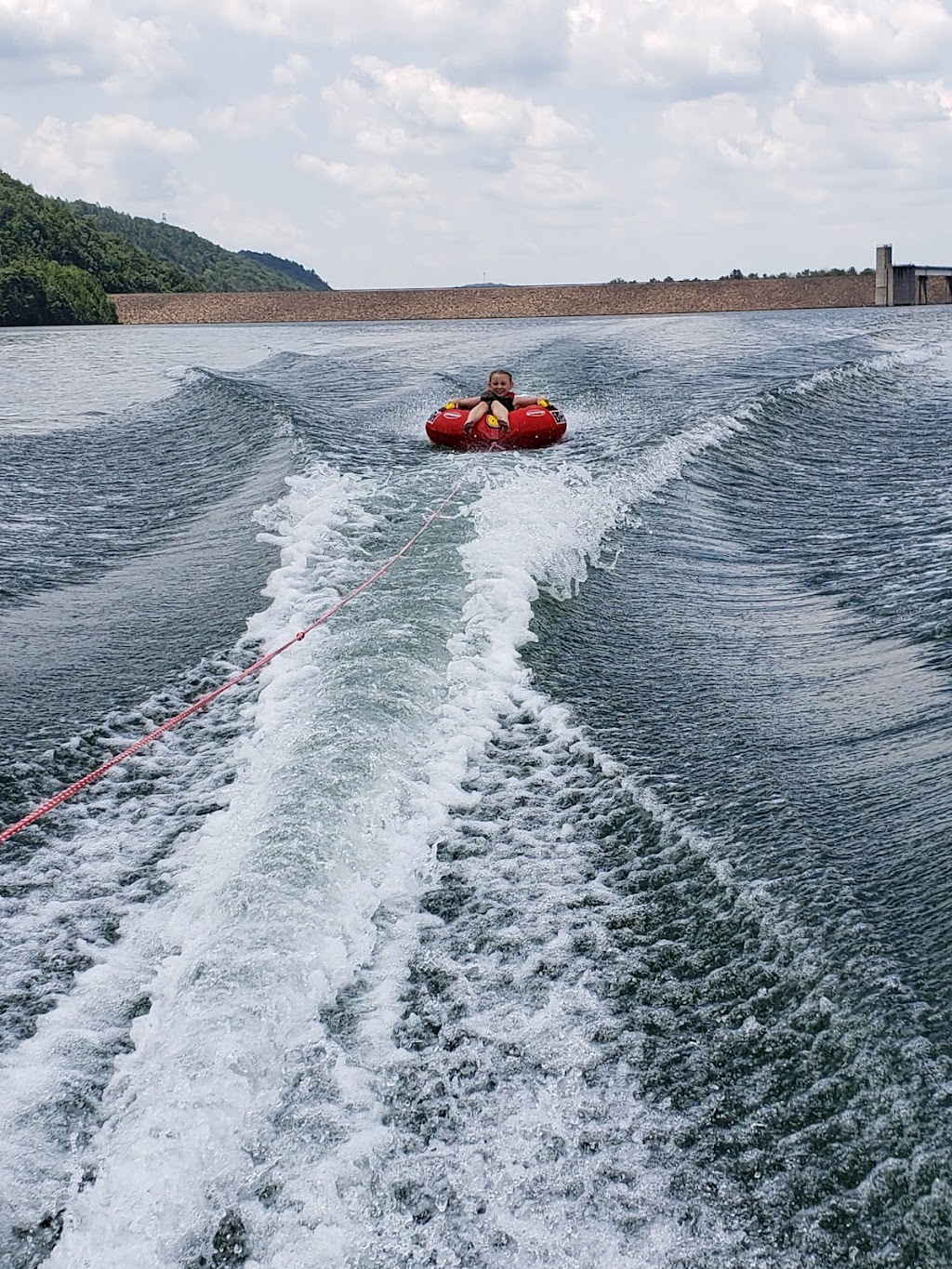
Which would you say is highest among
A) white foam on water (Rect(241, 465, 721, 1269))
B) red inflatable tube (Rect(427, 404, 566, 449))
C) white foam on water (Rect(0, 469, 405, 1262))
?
red inflatable tube (Rect(427, 404, 566, 449))

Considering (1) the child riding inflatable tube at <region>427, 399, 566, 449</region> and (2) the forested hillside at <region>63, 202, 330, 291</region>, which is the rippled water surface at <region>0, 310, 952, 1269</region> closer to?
(1) the child riding inflatable tube at <region>427, 399, 566, 449</region>

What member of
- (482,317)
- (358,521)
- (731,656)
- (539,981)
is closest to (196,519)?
(358,521)

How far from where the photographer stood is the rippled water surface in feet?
8.16

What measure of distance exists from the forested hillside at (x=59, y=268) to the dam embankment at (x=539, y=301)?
2911 millimetres

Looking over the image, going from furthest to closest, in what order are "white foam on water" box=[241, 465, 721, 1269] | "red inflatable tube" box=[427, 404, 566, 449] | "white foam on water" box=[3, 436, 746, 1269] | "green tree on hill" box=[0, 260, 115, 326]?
"green tree on hill" box=[0, 260, 115, 326]
"red inflatable tube" box=[427, 404, 566, 449]
"white foam on water" box=[3, 436, 746, 1269]
"white foam on water" box=[241, 465, 721, 1269]

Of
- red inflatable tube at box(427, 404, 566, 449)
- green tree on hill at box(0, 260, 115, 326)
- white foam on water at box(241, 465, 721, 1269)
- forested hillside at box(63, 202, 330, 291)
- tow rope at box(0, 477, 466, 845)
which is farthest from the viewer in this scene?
forested hillside at box(63, 202, 330, 291)

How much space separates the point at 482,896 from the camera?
3.60 meters

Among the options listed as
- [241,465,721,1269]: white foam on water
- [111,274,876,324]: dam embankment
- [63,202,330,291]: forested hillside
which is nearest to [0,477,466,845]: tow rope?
[241,465,721,1269]: white foam on water

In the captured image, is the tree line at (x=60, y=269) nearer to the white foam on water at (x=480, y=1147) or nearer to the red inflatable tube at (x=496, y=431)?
the red inflatable tube at (x=496, y=431)

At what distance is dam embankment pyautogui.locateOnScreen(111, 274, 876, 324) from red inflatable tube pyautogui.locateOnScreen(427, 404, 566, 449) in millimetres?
20849

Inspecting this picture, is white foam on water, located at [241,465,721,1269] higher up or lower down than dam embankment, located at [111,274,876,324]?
lower down

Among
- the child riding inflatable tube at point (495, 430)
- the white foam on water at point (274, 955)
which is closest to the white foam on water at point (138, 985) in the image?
the white foam on water at point (274, 955)

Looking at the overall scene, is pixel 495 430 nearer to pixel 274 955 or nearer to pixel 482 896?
pixel 482 896

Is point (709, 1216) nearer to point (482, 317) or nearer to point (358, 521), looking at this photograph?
point (358, 521)
